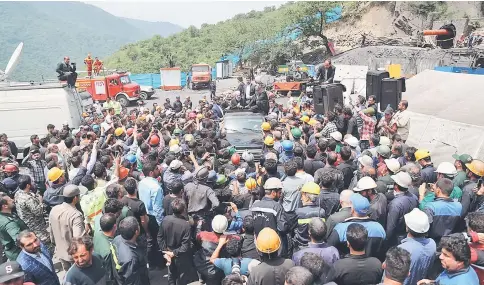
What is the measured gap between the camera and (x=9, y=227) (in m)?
4.80

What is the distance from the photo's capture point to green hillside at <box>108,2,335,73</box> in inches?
1428

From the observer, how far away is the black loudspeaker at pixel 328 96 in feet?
40.4

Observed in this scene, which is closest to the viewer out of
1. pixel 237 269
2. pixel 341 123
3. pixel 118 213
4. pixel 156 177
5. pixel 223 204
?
pixel 237 269

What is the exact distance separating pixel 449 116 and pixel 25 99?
12.4m

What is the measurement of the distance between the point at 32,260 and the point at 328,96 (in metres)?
10.0

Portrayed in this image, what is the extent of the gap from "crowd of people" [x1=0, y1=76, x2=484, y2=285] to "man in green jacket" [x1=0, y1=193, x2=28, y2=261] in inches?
0.6

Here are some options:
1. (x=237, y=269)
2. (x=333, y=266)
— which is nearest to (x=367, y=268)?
(x=333, y=266)

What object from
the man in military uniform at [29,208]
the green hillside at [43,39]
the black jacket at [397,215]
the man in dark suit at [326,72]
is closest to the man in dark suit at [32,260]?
the man in military uniform at [29,208]

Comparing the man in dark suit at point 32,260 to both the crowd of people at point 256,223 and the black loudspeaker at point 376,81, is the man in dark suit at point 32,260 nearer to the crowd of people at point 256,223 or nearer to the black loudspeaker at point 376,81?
the crowd of people at point 256,223

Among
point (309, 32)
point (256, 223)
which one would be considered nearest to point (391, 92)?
point (256, 223)

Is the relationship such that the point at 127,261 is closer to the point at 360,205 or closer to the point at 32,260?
the point at 32,260

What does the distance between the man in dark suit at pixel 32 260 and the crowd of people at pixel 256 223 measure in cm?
1

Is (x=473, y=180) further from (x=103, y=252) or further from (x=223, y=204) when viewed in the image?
(x=103, y=252)

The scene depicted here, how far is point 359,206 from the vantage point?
4.30 m
